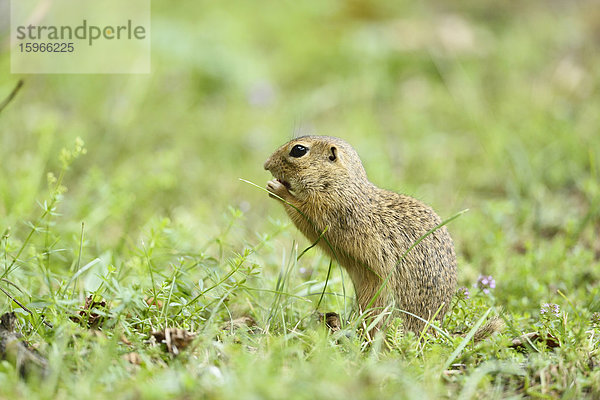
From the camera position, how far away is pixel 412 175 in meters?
5.92

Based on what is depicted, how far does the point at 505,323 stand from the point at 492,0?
922 centimetres

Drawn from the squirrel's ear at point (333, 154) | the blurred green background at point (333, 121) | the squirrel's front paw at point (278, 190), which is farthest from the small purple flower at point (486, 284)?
the squirrel's front paw at point (278, 190)

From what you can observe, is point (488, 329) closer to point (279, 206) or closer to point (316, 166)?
point (316, 166)

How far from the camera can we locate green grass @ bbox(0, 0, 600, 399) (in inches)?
96.2

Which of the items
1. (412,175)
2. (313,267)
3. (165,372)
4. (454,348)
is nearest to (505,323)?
(454,348)

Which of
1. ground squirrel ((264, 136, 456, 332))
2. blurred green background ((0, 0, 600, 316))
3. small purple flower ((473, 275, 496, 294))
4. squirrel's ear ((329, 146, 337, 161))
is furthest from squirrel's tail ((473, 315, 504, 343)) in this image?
squirrel's ear ((329, 146, 337, 161))

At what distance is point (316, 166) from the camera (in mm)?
3346

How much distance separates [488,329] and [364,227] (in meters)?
0.78

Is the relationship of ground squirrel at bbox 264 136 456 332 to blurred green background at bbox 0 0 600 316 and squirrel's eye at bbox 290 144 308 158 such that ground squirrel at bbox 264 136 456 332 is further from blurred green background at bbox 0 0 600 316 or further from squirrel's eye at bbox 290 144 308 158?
blurred green background at bbox 0 0 600 316

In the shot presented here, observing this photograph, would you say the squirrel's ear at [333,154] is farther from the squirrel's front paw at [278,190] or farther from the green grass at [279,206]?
the green grass at [279,206]

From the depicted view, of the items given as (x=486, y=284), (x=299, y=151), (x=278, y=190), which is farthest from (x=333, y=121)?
(x=486, y=284)

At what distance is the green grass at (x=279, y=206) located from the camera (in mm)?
2443

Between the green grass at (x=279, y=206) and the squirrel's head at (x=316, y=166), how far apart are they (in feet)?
1.39

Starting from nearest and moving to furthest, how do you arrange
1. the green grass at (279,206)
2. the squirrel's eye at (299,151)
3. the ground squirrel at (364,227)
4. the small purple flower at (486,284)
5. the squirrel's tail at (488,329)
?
the green grass at (279,206)
the squirrel's tail at (488,329)
the ground squirrel at (364,227)
the small purple flower at (486,284)
the squirrel's eye at (299,151)
